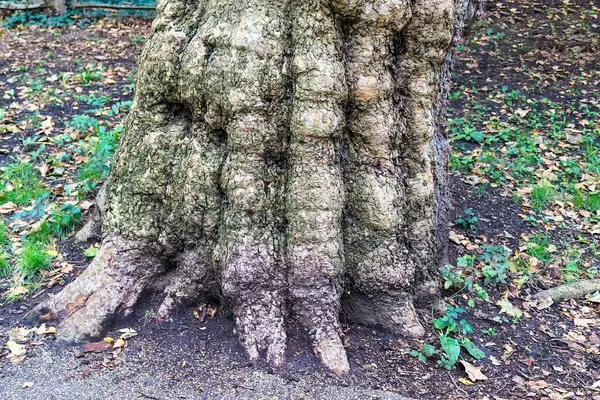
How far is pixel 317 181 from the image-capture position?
3055mm

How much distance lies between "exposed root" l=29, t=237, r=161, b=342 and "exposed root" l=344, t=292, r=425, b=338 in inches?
46.5

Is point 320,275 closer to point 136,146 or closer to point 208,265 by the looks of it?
point 208,265

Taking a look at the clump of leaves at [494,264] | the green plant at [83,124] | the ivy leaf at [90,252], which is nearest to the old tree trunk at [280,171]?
the ivy leaf at [90,252]

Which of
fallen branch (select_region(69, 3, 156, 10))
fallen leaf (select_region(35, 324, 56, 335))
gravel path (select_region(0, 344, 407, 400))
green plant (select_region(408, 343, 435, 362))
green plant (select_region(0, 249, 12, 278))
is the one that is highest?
fallen branch (select_region(69, 3, 156, 10))

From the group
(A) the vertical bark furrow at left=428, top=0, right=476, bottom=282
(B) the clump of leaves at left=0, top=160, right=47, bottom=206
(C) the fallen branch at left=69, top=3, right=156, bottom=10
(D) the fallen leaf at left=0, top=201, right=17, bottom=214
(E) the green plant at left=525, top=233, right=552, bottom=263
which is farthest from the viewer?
(C) the fallen branch at left=69, top=3, right=156, bottom=10

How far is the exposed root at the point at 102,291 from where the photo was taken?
3277mm

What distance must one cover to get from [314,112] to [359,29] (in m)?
0.45

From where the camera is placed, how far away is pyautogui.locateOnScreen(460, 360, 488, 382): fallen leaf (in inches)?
127

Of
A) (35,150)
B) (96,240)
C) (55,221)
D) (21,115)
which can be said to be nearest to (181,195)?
(96,240)

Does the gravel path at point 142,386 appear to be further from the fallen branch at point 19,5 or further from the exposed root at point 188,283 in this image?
the fallen branch at point 19,5

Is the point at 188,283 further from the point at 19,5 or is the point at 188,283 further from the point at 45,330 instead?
the point at 19,5

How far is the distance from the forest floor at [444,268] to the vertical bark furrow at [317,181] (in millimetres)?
164

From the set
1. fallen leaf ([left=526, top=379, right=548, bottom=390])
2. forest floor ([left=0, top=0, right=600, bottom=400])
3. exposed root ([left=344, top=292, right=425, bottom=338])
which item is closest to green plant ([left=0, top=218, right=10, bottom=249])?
forest floor ([left=0, top=0, right=600, bottom=400])

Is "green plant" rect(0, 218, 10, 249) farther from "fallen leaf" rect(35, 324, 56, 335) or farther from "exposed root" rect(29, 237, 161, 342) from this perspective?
"fallen leaf" rect(35, 324, 56, 335)
